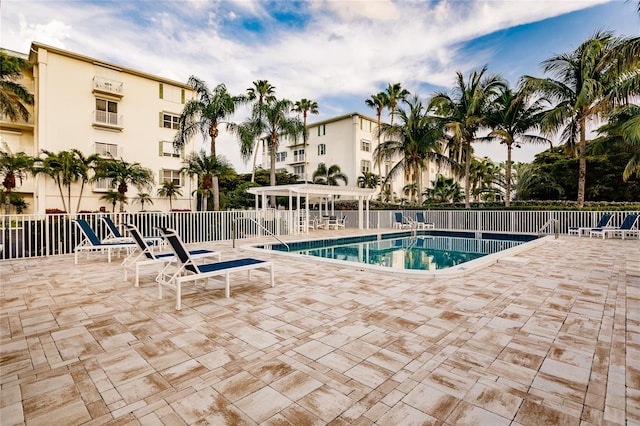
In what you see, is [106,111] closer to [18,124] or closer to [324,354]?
[18,124]

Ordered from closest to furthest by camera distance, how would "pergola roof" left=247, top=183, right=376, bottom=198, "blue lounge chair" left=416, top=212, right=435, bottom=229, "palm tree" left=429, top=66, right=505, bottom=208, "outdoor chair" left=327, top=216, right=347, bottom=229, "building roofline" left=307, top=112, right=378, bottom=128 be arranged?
"pergola roof" left=247, top=183, right=376, bottom=198
"palm tree" left=429, top=66, right=505, bottom=208
"blue lounge chair" left=416, top=212, right=435, bottom=229
"outdoor chair" left=327, top=216, right=347, bottom=229
"building roofline" left=307, top=112, right=378, bottom=128

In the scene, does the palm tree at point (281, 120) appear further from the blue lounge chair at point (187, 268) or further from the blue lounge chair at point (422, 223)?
the blue lounge chair at point (187, 268)

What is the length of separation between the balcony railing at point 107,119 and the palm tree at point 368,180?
66.9 feet

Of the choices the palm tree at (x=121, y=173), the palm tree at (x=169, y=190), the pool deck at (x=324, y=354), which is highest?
the palm tree at (x=121, y=173)

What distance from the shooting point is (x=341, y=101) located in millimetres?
32562

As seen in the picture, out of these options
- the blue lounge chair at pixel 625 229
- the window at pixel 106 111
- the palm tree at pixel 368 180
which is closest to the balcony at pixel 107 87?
the window at pixel 106 111

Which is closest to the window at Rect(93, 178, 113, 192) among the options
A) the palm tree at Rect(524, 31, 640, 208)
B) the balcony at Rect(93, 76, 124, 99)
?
the balcony at Rect(93, 76, 124, 99)

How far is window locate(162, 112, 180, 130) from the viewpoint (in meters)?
24.5

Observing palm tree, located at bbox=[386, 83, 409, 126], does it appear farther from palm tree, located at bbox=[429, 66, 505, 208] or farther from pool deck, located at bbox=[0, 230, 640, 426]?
pool deck, located at bbox=[0, 230, 640, 426]

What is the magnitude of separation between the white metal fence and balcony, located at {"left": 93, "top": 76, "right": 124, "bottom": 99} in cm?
1092

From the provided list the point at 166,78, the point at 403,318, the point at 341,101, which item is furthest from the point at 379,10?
the point at 341,101

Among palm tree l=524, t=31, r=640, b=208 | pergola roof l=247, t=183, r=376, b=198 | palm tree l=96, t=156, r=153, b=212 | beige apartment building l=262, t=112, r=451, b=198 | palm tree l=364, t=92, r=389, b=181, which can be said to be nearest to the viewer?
palm tree l=524, t=31, r=640, b=208

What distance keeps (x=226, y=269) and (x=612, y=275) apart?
7211 mm

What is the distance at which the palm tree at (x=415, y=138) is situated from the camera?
20.8 meters
